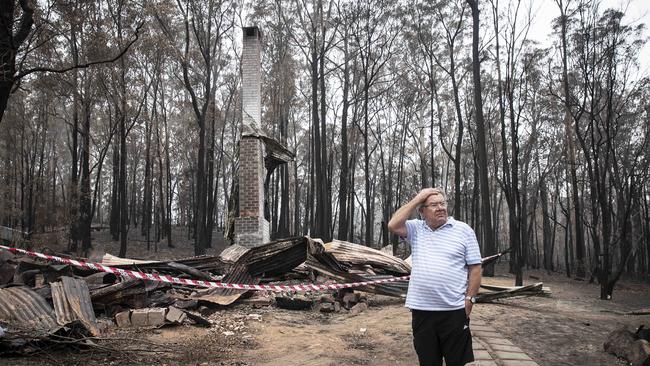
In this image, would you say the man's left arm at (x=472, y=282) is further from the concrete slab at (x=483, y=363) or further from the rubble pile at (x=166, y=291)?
the rubble pile at (x=166, y=291)

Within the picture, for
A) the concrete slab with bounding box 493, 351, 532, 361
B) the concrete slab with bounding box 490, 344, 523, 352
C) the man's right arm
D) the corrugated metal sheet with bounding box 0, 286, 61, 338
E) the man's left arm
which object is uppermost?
the man's right arm

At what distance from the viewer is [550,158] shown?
1170 inches

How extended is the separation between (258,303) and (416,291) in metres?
6.12

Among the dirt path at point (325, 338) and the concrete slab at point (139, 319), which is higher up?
the concrete slab at point (139, 319)

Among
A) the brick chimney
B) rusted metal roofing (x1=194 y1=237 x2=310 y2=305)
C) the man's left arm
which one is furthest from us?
the brick chimney

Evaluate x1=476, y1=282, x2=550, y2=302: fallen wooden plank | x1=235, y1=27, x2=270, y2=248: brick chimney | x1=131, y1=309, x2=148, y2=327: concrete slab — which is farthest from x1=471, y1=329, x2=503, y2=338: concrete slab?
x1=235, y1=27, x2=270, y2=248: brick chimney

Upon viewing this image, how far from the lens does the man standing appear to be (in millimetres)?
2994

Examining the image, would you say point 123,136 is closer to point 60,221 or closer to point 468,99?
point 60,221

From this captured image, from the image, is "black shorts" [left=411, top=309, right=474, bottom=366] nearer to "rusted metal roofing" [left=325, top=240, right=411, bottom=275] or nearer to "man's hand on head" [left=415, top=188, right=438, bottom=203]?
"man's hand on head" [left=415, top=188, right=438, bottom=203]

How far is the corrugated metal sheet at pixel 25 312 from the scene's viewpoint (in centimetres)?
544

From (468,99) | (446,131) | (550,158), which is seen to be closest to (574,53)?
(468,99)

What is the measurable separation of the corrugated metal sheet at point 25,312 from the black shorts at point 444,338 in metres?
4.11

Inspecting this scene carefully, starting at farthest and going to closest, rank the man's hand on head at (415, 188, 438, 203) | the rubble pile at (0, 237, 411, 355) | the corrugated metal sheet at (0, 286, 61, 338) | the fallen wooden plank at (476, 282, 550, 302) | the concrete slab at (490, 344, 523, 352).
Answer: the fallen wooden plank at (476, 282, 550, 302)
the rubble pile at (0, 237, 411, 355)
the corrugated metal sheet at (0, 286, 61, 338)
the concrete slab at (490, 344, 523, 352)
the man's hand on head at (415, 188, 438, 203)

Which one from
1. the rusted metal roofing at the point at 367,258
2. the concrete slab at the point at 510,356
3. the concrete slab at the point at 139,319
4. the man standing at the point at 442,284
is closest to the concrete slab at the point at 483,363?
the concrete slab at the point at 510,356
